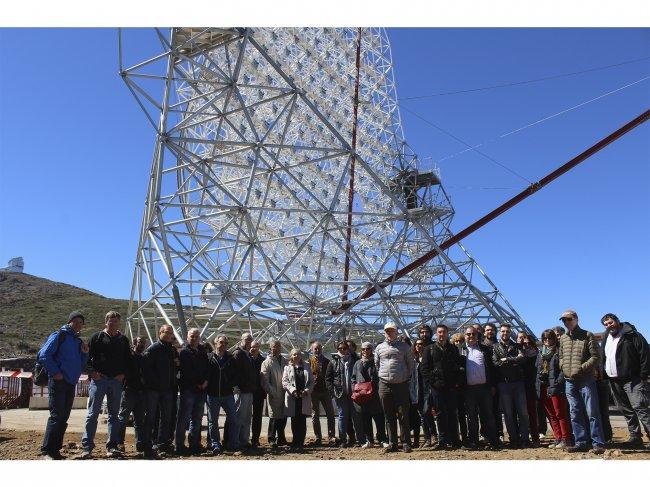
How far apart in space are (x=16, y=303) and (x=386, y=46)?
42.6m

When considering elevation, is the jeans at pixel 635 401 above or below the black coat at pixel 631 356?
below

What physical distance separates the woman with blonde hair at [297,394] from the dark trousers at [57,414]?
304cm

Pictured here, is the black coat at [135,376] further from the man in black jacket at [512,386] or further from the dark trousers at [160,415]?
the man in black jacket at [512,386]

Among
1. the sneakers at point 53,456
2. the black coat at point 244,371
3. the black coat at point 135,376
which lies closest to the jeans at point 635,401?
the black coat at point 244,371

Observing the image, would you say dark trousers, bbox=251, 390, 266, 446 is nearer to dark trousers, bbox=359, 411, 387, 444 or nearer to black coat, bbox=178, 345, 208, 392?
black coat, bbox=178, 345, 208, 392

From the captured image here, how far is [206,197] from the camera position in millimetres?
17609

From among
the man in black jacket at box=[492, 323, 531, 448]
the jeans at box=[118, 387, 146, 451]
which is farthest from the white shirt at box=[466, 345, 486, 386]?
the jeans at box=[118, 387, 146, 451]

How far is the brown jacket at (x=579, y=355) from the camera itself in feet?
23.0

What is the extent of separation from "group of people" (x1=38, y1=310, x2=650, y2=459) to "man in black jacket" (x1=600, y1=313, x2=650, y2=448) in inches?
0.5

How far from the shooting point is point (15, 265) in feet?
223

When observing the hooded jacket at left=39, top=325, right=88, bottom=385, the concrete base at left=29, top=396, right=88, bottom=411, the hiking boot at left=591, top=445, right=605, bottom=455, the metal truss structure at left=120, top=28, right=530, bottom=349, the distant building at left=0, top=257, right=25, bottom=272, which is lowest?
the hiking boot at left=591, top=445, right=605, bottom=455

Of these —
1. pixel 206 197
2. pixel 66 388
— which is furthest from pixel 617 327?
pixel 206 197

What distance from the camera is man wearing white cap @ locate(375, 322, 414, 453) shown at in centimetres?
783

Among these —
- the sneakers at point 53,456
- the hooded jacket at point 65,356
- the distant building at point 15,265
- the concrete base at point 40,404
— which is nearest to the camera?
the sneakers at point 53,456
